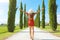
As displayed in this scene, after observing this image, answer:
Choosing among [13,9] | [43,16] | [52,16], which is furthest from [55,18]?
[43,16]

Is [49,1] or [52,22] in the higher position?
[49,1]

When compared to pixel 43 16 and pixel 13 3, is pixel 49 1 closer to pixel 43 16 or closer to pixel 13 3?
pixel 13 3

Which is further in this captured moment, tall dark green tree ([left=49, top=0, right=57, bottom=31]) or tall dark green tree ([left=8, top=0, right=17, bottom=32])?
tall dark green tree ([left=49, top=0, right=57, bottom=31])

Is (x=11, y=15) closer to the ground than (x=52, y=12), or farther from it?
closer to the ground

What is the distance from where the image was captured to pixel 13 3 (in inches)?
1305

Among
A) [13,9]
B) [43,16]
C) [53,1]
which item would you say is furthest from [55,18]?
[43,16]

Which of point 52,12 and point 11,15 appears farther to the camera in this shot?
point 52,12

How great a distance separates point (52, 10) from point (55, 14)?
0.90 meters

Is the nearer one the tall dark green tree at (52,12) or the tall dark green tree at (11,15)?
the tall dark green tree at (11,15)

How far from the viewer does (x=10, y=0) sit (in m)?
33.2

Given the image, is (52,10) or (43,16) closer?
(52,10)

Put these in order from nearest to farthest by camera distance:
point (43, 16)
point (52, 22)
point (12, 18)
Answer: point (12, 18) → point (52, 22) → point (43, 16)

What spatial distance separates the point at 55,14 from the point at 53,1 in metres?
2.38

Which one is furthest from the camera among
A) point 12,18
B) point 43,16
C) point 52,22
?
point 43,16
